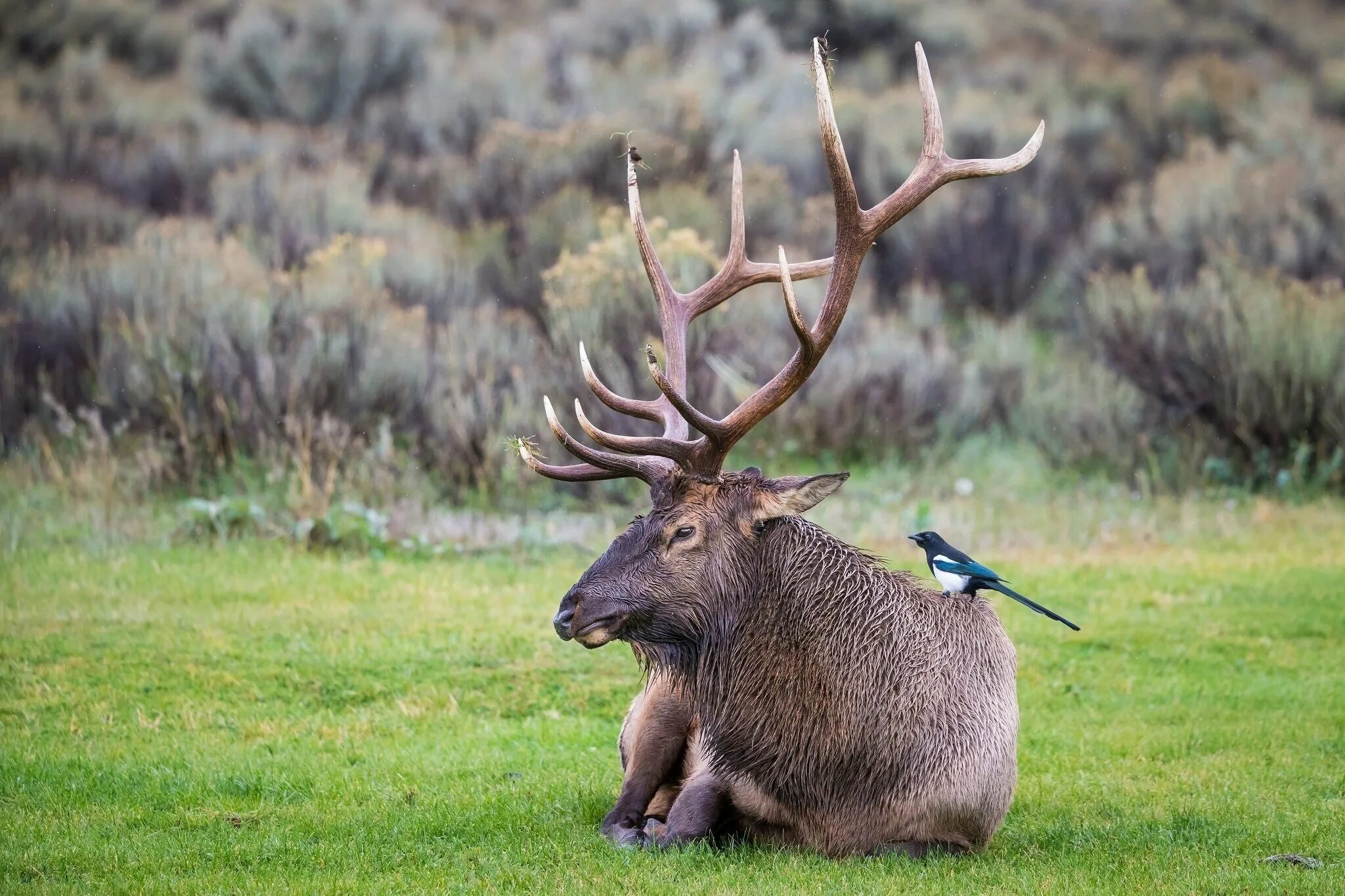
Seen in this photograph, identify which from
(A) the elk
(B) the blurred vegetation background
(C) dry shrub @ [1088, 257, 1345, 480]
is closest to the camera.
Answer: (A) the elk

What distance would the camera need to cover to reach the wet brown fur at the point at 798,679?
5980 millimetres

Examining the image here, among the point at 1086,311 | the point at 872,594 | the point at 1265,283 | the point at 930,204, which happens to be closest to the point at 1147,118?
the point at 930,204

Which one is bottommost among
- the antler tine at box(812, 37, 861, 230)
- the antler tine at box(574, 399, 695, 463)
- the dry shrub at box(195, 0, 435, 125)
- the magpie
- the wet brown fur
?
the wet brown fur

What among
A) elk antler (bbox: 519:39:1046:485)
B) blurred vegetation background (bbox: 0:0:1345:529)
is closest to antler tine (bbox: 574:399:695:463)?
elk antler (bbox: 519:39:1046:485)

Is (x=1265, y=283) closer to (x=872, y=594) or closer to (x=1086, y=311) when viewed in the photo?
(x=1086, y=311)

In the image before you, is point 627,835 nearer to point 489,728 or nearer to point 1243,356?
point 489,728

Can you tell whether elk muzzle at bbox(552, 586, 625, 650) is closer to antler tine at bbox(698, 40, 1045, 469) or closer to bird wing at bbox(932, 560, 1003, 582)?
antler tine at bbox(698, 40, 1045, 469)

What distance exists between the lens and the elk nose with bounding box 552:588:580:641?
19.0 ft

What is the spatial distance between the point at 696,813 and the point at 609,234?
49.2 feet

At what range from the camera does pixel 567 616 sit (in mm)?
5812

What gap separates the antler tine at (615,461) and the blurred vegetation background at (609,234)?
24.3ft

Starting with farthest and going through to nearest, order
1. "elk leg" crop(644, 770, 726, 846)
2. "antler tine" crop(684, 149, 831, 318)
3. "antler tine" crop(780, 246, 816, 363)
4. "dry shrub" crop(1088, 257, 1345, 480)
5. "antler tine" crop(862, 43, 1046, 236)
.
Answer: "dry shrub" crop(1088, 257, 1345, 480) → "antler tine" crop(684, 149, 831, 318) → "antler tine" crop(862, 43, 1046, 236) → "elk leg" crop(644, 770, 726, 846) → "antler tine" crop(780, 246, 816, 363)

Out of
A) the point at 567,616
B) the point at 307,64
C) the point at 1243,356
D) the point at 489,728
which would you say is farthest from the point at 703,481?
the point at 307,64

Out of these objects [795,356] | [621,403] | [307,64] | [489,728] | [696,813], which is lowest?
[489,728]
